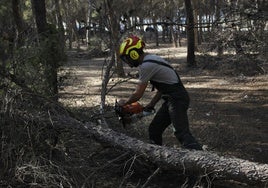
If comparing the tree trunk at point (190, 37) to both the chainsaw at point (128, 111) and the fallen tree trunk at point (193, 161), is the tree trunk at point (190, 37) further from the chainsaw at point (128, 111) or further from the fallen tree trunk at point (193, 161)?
the fallen tree trunk at point (193, 161)

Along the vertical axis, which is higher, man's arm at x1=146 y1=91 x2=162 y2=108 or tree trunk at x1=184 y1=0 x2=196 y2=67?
tree trunk at x1=184 y1=0 x2=196 y2=67

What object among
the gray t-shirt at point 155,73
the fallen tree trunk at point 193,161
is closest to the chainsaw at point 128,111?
the fallen tree trunk at point 193,161

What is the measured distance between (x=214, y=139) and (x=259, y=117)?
7.22 ft

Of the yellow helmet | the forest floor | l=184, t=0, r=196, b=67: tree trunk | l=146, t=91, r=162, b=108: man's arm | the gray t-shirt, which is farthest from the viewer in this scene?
l=184, t=0, r=196, b=67: tree trunk

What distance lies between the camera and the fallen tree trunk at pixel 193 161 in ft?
13.8

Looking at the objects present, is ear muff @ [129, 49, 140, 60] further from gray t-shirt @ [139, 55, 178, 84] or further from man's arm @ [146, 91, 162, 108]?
man's arm @ [146, 91, 162, 108]

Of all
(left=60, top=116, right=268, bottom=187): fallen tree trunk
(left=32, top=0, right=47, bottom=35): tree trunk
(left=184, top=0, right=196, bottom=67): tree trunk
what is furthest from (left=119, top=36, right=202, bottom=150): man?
(left=184, top=0, right=196, bottom=67): tree trunk

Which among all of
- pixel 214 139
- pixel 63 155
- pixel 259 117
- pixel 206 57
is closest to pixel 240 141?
pixel 214 139

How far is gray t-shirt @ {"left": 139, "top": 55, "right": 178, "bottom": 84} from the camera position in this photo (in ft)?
16.6

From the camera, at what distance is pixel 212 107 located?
10367 millimetres

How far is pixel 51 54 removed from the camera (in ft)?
26.7

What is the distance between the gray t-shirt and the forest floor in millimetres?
1222

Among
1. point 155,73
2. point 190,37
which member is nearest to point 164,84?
point 155,73

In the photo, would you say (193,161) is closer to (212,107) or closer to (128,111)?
(128,111)
